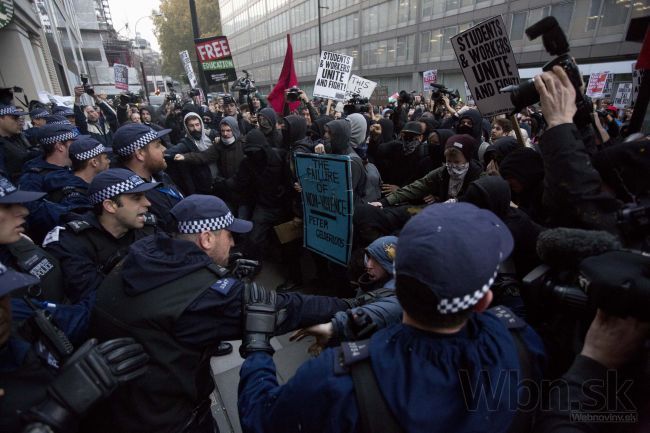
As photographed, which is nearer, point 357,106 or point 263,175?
point 263,175

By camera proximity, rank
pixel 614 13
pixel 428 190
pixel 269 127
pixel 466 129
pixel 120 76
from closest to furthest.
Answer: pixel 428 190 → pixel 466 129 → pixel 269 127 → pixel 120 76 → pixel 614 13

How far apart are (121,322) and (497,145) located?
3.38m

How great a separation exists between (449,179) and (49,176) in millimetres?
4048

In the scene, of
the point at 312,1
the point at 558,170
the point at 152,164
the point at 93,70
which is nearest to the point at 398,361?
the point at 558,170

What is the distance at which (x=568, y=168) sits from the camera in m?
1.61

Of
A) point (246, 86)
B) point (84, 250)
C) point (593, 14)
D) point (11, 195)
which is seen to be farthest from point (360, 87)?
point (593, 14)

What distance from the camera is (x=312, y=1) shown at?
40156 millimetres


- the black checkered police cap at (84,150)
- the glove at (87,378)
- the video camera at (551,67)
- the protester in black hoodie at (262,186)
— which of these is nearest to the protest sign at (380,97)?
the protester in black hoodie at (262,186)

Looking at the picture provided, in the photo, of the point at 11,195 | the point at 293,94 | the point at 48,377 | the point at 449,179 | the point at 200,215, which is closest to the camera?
the point at 48,377

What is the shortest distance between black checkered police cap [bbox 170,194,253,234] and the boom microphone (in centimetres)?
151

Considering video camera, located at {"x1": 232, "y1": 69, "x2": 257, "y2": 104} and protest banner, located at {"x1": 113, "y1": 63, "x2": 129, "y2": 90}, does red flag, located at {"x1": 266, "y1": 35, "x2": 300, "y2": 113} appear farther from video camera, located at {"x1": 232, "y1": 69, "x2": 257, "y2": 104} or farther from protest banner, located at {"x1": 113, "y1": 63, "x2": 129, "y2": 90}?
protest banner, located at {"x1": 113, "y1": 63, "x2": 129, "y2": 90}

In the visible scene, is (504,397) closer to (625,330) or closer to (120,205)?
(625,330)

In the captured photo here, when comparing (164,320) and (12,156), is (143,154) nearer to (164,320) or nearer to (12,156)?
(164,320)

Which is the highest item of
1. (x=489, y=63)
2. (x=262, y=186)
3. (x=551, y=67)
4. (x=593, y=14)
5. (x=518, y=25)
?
(x=518, y=25)
